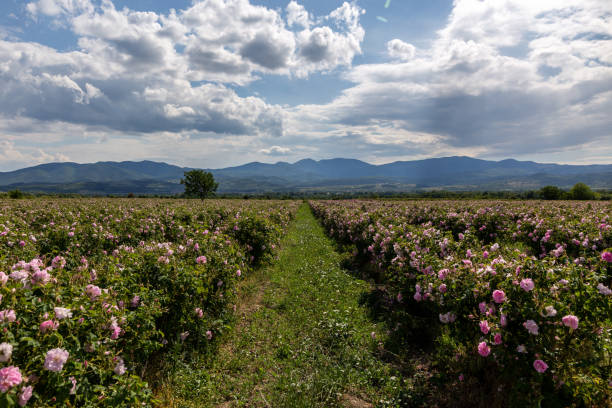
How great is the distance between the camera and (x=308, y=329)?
724 cm

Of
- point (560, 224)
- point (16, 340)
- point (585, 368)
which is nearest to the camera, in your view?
point (16, 340)

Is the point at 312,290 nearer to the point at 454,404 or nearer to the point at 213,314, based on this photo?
the point at 213,314

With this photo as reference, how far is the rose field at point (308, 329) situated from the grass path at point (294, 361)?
3 centimetres

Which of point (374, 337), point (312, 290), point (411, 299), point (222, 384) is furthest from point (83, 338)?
point (312, 290)

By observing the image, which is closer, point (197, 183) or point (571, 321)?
point (571, 321)

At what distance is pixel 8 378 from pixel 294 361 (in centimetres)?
467

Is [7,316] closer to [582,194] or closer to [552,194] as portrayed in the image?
[552,194]

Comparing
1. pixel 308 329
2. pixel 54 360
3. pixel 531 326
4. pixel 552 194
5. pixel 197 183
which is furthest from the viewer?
pixel 197 183

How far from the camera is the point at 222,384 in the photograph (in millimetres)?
5137

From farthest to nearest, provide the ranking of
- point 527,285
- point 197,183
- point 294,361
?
point 197,183
point 294,361
point 527,285

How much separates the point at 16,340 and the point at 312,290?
8.16 m

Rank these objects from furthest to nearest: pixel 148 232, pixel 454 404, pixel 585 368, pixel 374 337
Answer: pixel 148 232 < pixel 374 337 < pixel 454 404 < pixel 585 368

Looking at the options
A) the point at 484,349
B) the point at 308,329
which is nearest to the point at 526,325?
the point at 484,349

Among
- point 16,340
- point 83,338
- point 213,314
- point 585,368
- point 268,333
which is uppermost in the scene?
point 16,340
